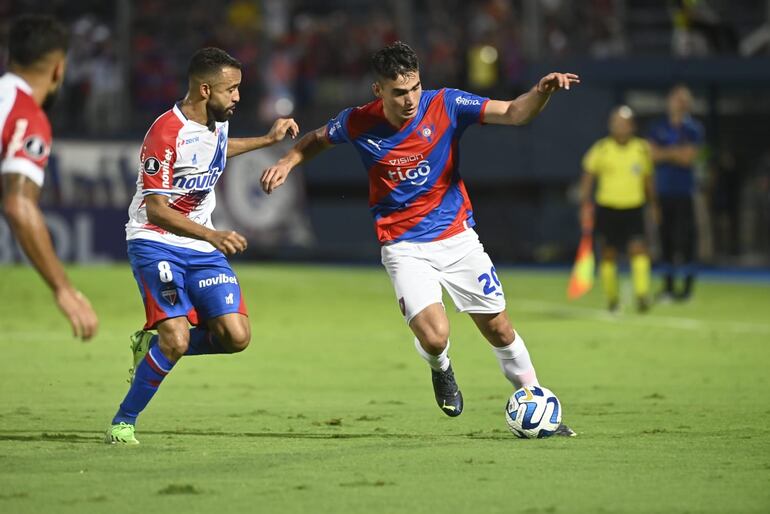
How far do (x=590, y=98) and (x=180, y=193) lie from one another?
20.5 metres

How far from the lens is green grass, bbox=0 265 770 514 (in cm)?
607

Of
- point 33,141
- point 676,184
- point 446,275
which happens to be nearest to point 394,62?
point 446,275

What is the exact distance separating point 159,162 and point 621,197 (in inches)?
420

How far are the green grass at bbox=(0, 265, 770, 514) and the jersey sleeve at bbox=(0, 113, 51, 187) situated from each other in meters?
1.40

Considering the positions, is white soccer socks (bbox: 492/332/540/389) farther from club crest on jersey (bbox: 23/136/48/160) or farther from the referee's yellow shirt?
the referee's yellow shirt

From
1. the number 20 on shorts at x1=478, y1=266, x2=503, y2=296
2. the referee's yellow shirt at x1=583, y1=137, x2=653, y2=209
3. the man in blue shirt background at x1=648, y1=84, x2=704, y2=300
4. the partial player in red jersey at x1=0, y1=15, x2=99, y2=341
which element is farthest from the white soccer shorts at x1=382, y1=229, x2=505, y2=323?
the man in blue shirt background at x1=648, y1=84, x2=704, y2=300

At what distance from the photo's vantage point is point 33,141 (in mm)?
5773

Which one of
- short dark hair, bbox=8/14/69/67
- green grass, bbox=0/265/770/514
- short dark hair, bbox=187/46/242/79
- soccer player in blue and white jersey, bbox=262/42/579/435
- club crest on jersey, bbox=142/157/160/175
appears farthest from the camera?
soccer player in blue and white jersey, bbox=262/42/579/435

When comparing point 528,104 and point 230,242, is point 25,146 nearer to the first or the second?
point 230,242

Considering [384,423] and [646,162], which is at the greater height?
[384,423]

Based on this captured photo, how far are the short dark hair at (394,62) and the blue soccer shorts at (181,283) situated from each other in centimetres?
150

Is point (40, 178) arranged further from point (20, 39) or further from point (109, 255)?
point (109, 255)

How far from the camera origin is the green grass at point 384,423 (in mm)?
6070

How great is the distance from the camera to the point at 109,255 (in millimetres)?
26391
